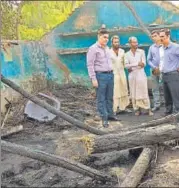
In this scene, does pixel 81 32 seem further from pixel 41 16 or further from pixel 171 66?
pixel 41 16

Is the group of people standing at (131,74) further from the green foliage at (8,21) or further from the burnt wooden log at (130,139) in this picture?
the green foliage at (8,21)

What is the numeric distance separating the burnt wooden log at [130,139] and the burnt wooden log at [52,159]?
0.55m

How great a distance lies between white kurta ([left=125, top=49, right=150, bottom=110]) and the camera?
9.11 meters

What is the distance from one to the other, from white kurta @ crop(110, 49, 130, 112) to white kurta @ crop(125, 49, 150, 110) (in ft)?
0.77

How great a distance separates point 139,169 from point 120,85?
495 centimetres

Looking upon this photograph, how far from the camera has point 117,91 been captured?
9.52m

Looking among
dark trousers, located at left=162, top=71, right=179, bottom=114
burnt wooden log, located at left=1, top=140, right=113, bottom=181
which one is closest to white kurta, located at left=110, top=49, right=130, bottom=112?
dark trousers, located at left=162, top=71, right=179, bottom=114

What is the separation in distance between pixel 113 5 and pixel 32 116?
5.02 meters

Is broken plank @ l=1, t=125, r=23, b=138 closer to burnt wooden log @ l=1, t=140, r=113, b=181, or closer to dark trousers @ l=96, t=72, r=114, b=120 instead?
dark trousers @ l=96, t=72, r=114, b=120

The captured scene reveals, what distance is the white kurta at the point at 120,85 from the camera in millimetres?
9336

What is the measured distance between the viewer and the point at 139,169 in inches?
185

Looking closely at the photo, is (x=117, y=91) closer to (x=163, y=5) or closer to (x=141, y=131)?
(x=163, y=5)

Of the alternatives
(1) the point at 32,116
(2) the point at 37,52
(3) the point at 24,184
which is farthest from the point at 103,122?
(2) the point at 37,52

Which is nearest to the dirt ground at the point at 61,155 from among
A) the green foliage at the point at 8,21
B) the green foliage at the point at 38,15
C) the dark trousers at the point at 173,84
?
the dark trousers at the point at 173,84
